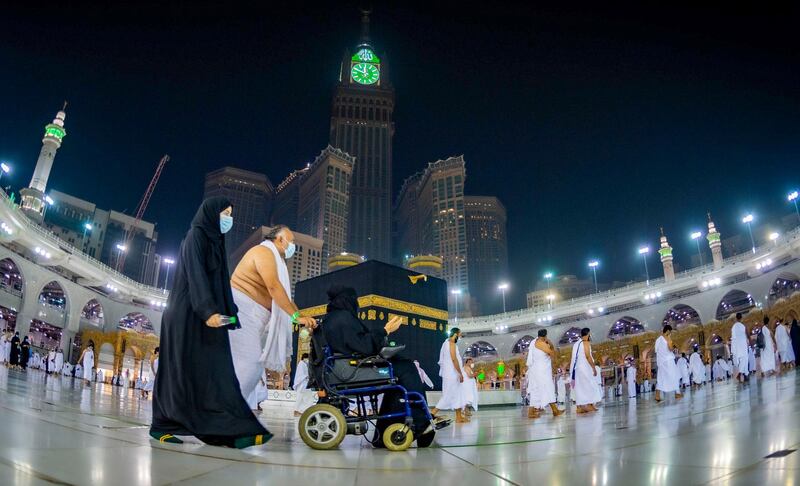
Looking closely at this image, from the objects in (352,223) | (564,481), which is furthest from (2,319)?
(352,223)

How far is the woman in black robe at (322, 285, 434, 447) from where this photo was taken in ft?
10.2

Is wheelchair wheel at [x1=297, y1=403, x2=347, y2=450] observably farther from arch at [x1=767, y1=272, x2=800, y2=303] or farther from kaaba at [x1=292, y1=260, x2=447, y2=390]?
arch at [x1=767, y1=272, x2=800, y2=303]

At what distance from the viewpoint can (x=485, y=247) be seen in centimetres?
10794

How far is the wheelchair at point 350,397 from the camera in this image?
2.91 m

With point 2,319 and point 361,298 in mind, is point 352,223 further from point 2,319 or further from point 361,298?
point 361,298

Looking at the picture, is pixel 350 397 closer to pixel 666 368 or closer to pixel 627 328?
pixel 666 368

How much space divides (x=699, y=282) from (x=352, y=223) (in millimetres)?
75729

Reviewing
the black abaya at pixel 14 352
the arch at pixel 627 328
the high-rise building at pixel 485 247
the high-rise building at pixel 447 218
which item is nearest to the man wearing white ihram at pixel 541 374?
the black abaya at pixel 14 352

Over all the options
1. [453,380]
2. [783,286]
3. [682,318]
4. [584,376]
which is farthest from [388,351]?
[682,318]

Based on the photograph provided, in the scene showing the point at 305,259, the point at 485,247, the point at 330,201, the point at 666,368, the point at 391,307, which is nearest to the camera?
the point at 666,368

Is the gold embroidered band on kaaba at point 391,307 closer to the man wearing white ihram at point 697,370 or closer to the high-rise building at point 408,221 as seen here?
the man wearing white ihram at point 697,370

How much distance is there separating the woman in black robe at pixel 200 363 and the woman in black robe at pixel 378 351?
0.71m

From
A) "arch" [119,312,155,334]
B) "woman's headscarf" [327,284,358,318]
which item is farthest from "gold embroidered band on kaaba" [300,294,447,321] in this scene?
"arch" [119,312,155,334]

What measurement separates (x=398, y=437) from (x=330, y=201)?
8904cm
